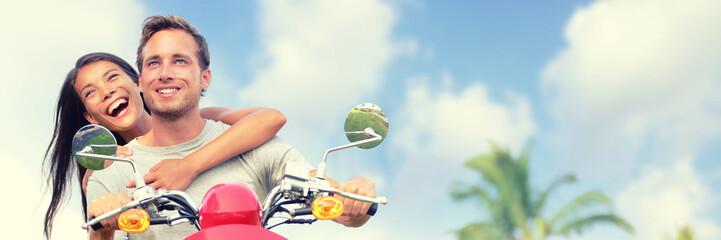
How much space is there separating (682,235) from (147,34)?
64.6 ft

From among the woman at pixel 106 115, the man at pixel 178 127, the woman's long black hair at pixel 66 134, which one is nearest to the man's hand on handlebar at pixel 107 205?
the man at pixel 178 127

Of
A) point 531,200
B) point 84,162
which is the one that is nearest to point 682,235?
point 531,200

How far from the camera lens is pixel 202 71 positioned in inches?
158

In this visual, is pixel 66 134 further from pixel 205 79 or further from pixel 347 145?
pixel 347 145

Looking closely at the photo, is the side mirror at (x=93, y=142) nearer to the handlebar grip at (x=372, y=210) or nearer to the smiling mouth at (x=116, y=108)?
the handlebar grip at (x=372, y=210)

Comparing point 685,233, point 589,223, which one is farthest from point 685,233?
point 589,223

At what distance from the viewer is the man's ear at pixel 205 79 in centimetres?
400

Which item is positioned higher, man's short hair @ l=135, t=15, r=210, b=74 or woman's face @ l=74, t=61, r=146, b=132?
woman's face @ l=74, t=61, r=146, b=132

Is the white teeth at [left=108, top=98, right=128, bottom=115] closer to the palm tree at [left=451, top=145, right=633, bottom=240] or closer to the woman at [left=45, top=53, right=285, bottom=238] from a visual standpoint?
the woman at [left=45, top=53, right=285, bottom=238]

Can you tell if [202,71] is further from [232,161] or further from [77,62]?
[77,62]

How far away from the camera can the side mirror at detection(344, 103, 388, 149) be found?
2932mm

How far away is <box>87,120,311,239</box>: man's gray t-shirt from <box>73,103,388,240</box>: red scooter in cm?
107

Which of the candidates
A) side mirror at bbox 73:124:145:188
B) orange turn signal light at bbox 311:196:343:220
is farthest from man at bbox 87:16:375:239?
orange turn signal light at bbox 311:196:343:220

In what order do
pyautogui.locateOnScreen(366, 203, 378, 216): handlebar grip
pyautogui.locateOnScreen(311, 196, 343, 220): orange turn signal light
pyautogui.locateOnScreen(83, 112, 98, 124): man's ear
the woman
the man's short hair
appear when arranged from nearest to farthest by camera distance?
pyautogui.locateOnScreen(311, 196, 343, 220): orange turn signal light < pyautogui.locateOnScreen(366, 203, 378, 216): handlebar grip < the man's short hair < the woman < pyautogui.locateOnScreen(83, 112, 98, 124): man's ear
